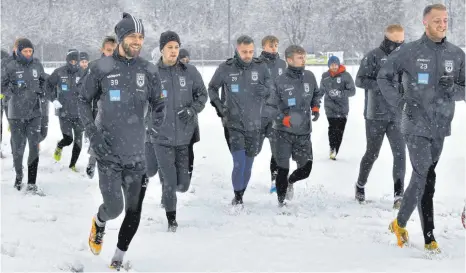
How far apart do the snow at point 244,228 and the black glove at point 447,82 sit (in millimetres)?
1683

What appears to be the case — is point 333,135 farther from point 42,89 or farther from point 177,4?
point 177,4

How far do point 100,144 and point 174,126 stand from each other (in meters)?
1.96

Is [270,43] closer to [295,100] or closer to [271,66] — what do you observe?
[271,66]

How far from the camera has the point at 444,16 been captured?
5.99 meters

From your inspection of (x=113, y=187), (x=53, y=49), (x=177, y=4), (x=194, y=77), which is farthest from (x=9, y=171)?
(x=177, y=4)

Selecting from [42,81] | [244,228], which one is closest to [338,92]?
[42,81]

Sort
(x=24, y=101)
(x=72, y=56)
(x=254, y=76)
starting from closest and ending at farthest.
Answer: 1. (x=254, y=76)
2. (x=24, y=101)
3. (x=72, y=56)

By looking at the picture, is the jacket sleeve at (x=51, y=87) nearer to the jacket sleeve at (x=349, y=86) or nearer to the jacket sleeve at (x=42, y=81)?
the jacket sleeve at (x=42, y=81)

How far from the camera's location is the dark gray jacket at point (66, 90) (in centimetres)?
1144

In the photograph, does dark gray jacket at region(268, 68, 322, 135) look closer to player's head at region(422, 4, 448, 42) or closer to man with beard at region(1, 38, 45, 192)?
player's head at region(422, 4, 448, 42)

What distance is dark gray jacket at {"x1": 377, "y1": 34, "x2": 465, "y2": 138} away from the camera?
20.0ft

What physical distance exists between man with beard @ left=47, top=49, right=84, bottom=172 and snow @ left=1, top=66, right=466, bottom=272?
748 mm

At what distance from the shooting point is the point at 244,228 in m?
7.46

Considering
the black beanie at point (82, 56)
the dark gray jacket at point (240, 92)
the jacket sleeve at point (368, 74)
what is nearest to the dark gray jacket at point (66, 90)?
the black beanie at point (82, 56)
